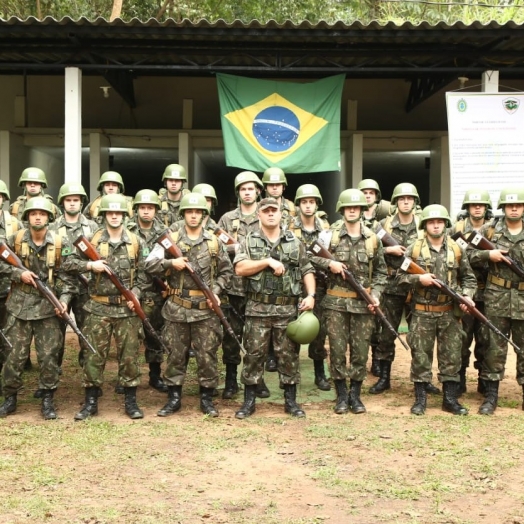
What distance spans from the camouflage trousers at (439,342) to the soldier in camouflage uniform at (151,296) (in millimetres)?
2523

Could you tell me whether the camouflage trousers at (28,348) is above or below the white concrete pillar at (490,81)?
below

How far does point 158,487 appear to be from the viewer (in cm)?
480

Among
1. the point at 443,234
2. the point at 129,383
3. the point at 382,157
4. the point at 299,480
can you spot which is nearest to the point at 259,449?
the point at 299,480

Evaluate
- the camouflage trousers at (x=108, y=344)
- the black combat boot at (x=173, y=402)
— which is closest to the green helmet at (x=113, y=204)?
the camouflage trousers at (x=108, y=344)

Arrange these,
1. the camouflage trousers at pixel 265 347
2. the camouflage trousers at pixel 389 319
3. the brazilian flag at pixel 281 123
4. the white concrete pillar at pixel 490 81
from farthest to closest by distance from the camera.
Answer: the brazilian flag at pixel 281 123, the white concrete pillar at pixel 490 81, the camouflage trousers at pixel 389 319, the camouflage trousers at pixel 265 347

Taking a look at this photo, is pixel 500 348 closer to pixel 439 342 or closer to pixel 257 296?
pixel 439 342

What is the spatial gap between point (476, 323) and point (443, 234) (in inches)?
39.1

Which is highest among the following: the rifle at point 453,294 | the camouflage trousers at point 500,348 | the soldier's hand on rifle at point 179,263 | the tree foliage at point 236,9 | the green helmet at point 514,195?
the tree foliage at point 236,9

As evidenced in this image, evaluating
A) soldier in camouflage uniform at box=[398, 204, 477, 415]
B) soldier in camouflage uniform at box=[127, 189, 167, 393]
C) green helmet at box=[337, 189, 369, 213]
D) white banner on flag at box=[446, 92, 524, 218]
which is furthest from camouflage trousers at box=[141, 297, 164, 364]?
white banner on flag at box=[446, 92, 524, 218]

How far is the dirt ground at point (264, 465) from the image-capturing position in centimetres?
444

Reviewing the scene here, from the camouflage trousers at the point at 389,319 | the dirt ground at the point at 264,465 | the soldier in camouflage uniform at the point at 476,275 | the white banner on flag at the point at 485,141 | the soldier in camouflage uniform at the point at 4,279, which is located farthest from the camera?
the white banner on flag at the point at 485,141

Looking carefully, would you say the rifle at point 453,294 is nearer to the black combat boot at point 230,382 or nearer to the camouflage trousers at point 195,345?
the camouflage trousers at point 195,345

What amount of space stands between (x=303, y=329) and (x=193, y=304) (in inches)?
38.6

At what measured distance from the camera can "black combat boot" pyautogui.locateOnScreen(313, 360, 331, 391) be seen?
7500mm
